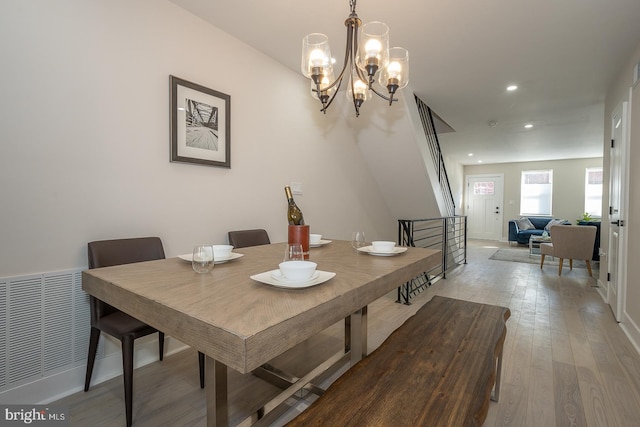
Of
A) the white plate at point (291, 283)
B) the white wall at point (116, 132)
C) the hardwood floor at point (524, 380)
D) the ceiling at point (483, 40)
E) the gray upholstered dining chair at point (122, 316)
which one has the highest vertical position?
the ceiling at point (483, 40)

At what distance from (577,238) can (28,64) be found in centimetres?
639

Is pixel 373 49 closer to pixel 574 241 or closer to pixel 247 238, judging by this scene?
pixel 247 238

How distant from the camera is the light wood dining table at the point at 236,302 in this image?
671mm

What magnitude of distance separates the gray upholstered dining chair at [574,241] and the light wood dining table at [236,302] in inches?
182

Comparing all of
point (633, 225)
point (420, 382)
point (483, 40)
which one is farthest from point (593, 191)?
point (420, 382)

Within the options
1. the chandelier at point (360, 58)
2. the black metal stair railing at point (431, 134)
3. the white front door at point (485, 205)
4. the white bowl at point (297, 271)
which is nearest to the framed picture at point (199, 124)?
the chandelier at point (360, 58)

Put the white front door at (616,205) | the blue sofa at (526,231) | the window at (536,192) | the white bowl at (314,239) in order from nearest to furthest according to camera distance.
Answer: the white bowl at (314,239) < the white front door at (616,205) < the blue sofa at (526,231) < the window at (536,192)

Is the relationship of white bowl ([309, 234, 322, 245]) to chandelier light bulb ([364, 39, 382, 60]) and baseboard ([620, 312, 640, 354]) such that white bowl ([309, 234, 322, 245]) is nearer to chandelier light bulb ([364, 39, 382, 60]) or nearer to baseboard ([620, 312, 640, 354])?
chandelier light bulb ([364, 39, 382, 60])

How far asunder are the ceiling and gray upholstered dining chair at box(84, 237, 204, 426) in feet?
5.57

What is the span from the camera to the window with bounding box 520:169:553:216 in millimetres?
8758

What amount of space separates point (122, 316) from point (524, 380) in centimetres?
238

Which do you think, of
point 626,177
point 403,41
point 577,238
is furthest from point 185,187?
point 577,238

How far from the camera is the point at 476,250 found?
24.9ft

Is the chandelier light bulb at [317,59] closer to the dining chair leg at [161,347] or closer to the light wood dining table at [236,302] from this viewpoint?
the light wood dining table at [236,302]
